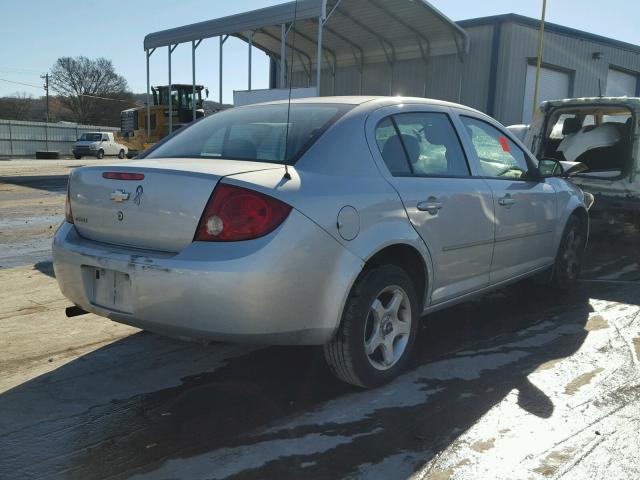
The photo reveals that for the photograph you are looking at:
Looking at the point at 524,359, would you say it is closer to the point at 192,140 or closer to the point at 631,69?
the point at 192,140

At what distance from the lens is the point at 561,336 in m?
4.22

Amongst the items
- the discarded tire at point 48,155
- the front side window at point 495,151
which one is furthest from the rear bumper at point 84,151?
the front side window at point 495,151

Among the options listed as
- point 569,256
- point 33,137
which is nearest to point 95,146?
point 33,137

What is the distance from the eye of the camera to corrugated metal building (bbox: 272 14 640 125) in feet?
62.4

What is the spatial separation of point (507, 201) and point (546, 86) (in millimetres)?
18979

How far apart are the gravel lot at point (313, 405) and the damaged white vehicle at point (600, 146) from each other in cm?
323

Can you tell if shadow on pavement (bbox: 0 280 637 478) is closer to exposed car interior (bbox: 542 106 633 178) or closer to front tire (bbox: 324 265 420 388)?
front tire (bbox: 324 265 420 388)

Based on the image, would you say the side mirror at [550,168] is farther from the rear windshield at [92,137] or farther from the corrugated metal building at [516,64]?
the rear windshield at [92,137]

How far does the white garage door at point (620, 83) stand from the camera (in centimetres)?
2398

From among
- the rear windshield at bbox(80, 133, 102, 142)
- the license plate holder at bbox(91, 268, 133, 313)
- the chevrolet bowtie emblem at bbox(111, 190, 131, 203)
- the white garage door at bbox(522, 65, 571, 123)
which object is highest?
the white garage door at bbox(522, 65, 571, 123)

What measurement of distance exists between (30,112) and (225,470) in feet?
261

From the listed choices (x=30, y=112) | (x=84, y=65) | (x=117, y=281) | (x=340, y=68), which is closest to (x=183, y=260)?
(x=117, y=281)

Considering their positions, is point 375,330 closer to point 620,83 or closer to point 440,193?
point 440,193

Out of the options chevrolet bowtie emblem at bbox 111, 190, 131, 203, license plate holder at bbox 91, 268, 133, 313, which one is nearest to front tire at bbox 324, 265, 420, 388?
license plate holder at bbox 91, 268, 133, 313
